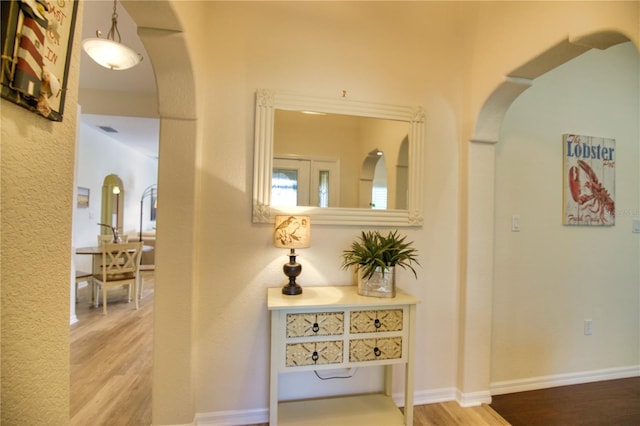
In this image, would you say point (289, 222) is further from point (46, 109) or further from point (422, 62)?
point (422, 62)

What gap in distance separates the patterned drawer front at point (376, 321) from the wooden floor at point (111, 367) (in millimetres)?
1478

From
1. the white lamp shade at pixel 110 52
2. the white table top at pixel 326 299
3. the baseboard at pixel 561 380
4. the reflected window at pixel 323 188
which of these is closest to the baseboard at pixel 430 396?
the baseboard at pixel 561 380

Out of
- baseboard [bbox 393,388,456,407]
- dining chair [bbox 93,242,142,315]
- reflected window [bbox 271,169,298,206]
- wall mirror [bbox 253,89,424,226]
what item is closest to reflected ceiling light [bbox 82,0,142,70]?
wall mirror [bbox 253,89,424,226]

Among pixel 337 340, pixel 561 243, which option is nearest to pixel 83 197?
pixel 337 340

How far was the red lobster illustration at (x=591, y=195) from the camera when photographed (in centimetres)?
235

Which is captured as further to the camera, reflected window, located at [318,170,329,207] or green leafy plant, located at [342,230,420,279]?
reflected window, located at [318,170,329,207]

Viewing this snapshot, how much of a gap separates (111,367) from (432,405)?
261 centimetres

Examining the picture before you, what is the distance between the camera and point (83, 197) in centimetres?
496

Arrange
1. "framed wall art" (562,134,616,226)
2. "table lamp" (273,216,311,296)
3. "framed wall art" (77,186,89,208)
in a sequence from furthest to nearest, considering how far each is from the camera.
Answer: "framed wall art" (77,186,89,208) → "framed wall art" (562,134,616,226) → "table lamp" (273,216,311,296)

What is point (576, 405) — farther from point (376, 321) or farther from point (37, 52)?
point (37, 52)

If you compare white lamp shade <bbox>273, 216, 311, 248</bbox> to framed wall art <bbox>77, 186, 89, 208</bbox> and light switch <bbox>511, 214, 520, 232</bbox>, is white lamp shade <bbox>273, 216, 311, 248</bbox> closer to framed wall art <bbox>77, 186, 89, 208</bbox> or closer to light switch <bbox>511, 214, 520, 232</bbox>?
light switch <bbox>511, 214, 520, 232</bbox>

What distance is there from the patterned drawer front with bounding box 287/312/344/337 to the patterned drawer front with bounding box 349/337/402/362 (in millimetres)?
140

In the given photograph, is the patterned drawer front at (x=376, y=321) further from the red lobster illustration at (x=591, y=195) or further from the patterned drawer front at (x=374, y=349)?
the red lobster illustration at (x=591, y=195)

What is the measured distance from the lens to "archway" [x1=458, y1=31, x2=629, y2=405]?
206 cm
